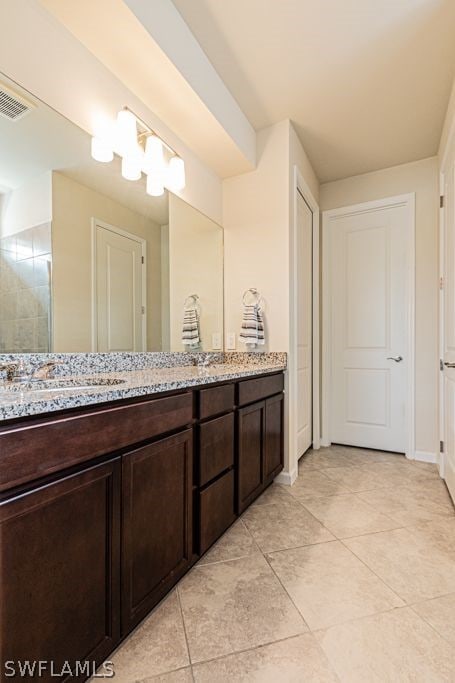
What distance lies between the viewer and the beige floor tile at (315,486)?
2184 millimetres

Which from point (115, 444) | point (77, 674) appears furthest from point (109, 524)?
point (77, 674)

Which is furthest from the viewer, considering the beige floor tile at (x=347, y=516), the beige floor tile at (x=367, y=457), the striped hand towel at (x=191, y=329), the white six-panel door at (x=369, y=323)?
the white six-panel door at (x=369, y=323)

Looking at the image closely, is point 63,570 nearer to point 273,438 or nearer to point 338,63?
point 273,438

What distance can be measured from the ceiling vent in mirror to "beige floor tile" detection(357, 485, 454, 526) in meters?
2.57

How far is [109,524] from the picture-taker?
0.91m

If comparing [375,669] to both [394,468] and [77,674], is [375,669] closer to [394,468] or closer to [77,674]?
[77,674]

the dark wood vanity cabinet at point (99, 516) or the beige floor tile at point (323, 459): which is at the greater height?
the dark wood vanity cabinet at point (99, 516)

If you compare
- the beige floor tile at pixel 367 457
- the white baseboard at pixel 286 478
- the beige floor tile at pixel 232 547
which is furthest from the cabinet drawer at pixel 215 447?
the beige floor tile at pixel 367 457

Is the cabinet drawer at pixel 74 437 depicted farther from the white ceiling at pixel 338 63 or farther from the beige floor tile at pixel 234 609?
the white ceiling at pixel 338 63

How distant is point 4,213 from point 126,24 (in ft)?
2.96

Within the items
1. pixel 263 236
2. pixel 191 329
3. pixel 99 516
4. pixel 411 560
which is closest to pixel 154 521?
pixel 99 516

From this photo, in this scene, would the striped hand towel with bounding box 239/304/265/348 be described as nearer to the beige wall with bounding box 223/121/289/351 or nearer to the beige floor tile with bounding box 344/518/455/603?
the beige wall with bounding box 223/121/289/351

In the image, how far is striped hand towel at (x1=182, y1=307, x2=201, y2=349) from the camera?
2.24 metres

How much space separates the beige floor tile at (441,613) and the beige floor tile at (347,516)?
47 centimetres
